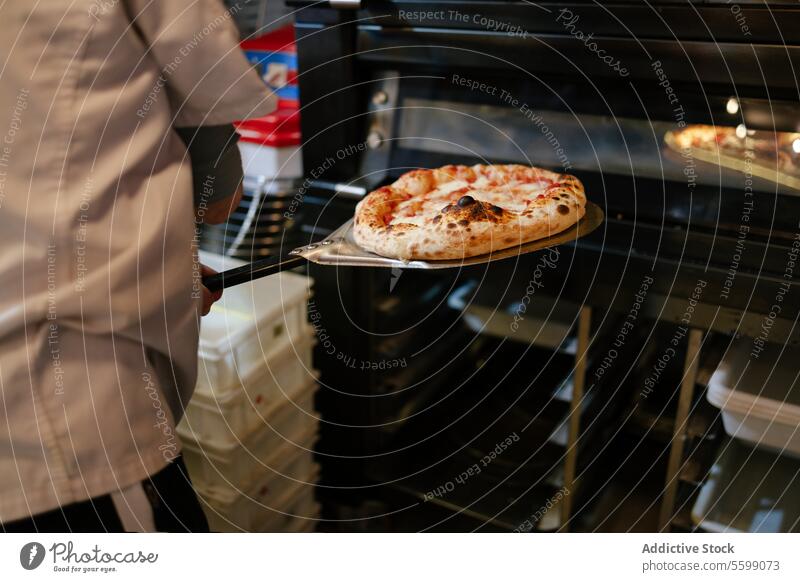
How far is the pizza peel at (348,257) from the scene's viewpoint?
0.50 m

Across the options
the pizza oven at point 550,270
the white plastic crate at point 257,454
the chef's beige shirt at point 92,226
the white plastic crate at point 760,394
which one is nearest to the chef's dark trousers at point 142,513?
the chef's beige shirt at point 92,226

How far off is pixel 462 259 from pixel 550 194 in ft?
0.37

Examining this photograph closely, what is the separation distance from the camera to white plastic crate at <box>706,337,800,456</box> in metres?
0.68

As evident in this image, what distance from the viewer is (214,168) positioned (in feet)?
1.97

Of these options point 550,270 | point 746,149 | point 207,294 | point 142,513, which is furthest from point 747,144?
point 142,513

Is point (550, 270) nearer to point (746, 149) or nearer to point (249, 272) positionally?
point (746, 149)

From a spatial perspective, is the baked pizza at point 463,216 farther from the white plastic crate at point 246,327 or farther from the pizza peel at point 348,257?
the white plastic crate at point 246,327

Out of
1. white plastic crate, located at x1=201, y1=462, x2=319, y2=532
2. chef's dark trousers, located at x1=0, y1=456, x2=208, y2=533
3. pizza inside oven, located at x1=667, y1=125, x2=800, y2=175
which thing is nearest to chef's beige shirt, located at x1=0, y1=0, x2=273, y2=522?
chef's dark trousers, located at x1=0, y1=456, x2=208, y2=533

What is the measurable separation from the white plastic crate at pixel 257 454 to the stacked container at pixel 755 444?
463 mm

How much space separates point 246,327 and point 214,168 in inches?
10.7

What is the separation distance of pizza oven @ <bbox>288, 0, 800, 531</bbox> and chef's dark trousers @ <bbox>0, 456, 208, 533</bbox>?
364 millimetres
